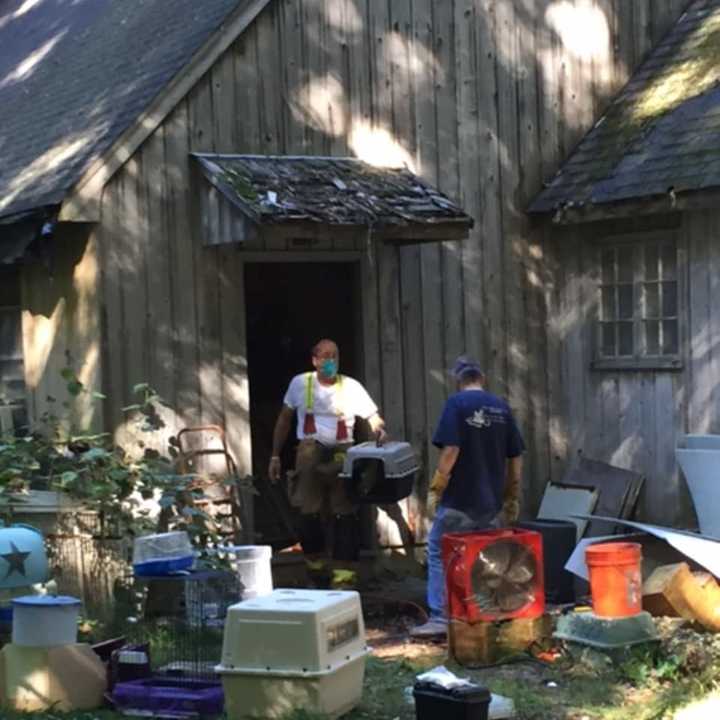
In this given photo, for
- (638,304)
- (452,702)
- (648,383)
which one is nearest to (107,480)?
(452,702)

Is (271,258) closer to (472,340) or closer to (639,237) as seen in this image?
(472,340)

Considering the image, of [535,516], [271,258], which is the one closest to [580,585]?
[535,516]

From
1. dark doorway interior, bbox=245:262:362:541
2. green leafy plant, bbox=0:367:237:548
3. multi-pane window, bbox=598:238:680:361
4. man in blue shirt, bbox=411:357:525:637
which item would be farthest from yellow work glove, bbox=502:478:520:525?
dark doorway interior, bbox=245:262:362:541

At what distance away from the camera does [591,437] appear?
40.7ft

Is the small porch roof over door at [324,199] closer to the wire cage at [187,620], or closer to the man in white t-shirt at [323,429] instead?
the man in white t-shirt at [323,429]

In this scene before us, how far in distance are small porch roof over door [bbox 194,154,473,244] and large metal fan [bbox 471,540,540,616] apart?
2.86 metres

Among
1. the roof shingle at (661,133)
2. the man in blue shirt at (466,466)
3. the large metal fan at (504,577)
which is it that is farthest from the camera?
the roof shingle at (661,133)

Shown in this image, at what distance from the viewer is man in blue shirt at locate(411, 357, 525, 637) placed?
359 inches

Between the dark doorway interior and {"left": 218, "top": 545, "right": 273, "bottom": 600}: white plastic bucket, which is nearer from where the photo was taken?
{"left": 218, "top": 545, "right": 273, "bottom": 600}: white plastic bucket

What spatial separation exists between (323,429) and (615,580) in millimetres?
3099

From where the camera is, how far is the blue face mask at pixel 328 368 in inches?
416

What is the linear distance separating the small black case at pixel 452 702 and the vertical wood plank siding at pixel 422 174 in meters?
4.44

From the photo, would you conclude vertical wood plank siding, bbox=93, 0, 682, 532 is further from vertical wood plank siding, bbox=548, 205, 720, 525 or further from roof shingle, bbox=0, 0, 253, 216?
roof shingle, bbox=0, 0, 253, 216

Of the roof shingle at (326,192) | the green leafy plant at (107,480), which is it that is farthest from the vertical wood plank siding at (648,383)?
the green leafy plant at (107,480)
